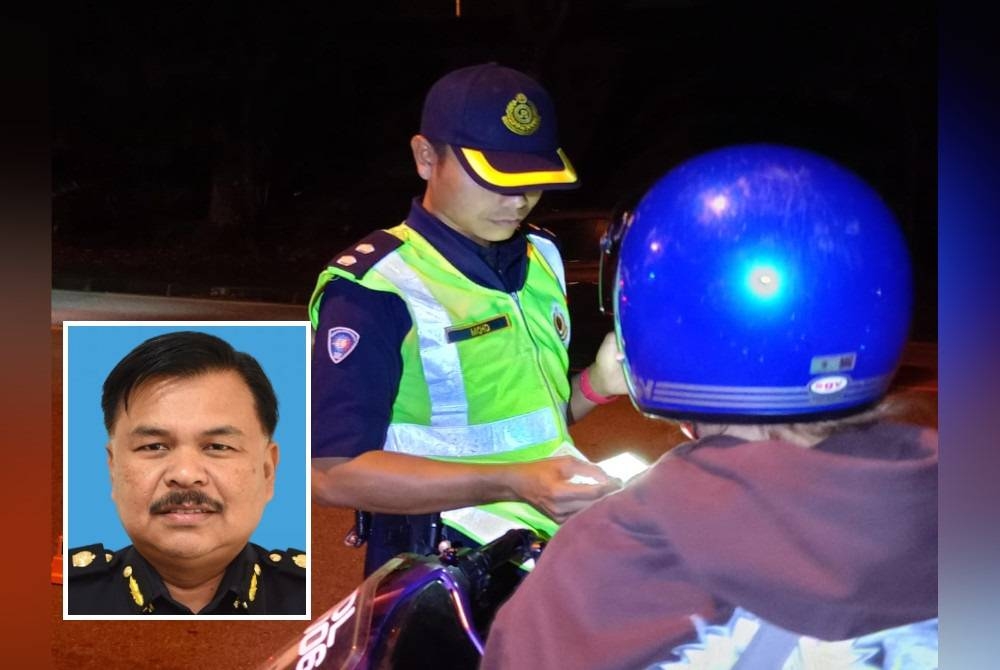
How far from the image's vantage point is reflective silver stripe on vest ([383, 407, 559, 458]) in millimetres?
1896

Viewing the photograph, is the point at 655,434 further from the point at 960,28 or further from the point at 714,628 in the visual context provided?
the point at 714,628

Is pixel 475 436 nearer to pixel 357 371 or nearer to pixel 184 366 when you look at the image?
pixel 357 371

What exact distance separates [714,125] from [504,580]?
7214 millimetres

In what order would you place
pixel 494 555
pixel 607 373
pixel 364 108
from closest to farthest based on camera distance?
pixel 494 555 → pixel 607 373 → pixel 364 108

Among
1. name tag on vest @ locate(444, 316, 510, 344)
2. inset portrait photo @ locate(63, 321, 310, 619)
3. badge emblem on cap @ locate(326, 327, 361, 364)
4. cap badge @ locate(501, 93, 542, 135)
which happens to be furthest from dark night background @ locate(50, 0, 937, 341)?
badge emblem on cap @ locate(326, 327, 361, 364)

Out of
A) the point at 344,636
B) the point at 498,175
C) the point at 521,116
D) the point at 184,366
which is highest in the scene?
the point at 521,116

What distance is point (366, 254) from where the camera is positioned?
6.11ft

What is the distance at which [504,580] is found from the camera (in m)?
1.41

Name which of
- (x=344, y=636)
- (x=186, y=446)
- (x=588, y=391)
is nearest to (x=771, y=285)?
(x=344, y=636)

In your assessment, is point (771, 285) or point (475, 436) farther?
point (475, 436)

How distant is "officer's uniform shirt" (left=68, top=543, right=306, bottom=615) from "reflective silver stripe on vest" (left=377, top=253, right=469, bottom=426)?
44.4 inches

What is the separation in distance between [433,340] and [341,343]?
159 millimetres

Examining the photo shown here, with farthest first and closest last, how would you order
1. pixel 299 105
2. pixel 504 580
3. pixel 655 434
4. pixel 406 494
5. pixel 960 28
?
pixel 299 105
pixel 655 434
pixel 960 28
pixel 406 494
pixel 504 580

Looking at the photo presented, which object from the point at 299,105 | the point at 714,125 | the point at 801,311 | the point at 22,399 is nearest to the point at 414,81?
the point at 299,105
